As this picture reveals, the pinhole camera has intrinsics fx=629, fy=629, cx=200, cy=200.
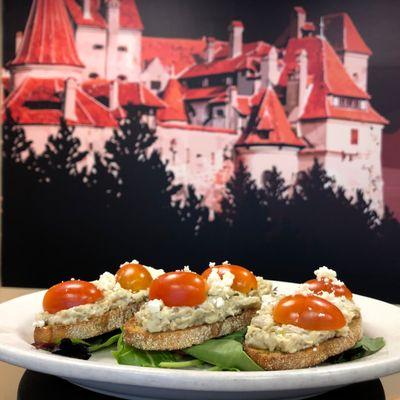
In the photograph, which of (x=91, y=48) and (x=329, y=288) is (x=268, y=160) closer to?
(x=91, y=48)

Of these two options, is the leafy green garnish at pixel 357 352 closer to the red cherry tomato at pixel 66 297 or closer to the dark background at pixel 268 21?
the red cherry tomato at pixel 66 297

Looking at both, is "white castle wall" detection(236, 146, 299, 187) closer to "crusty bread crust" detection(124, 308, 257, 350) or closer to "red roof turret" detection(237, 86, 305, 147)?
"red roof turret" detection(237, 86, 305, 147)

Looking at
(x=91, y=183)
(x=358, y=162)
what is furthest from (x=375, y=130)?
(x=91, y=183)

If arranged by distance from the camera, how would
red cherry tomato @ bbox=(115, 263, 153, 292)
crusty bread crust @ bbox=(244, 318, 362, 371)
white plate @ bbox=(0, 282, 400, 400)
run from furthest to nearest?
red cherry tomato @ bbox=(115, 263, 153, 292), crusty bread crust @ bbox=(244, 318, 362, 371), white plate @ bbox=(0, 282, 400, 400)

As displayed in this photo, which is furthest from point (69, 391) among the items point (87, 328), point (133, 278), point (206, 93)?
point (206, 93)

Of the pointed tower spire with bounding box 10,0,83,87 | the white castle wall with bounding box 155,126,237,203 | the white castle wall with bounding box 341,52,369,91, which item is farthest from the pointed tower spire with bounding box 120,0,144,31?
the white castle wall with bounding box 341,52,369,91

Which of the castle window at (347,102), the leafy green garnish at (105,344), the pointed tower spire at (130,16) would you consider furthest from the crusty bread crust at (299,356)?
the pointed tower spire at (130,16)

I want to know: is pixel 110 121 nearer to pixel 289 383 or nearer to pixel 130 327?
pixel 130 327
